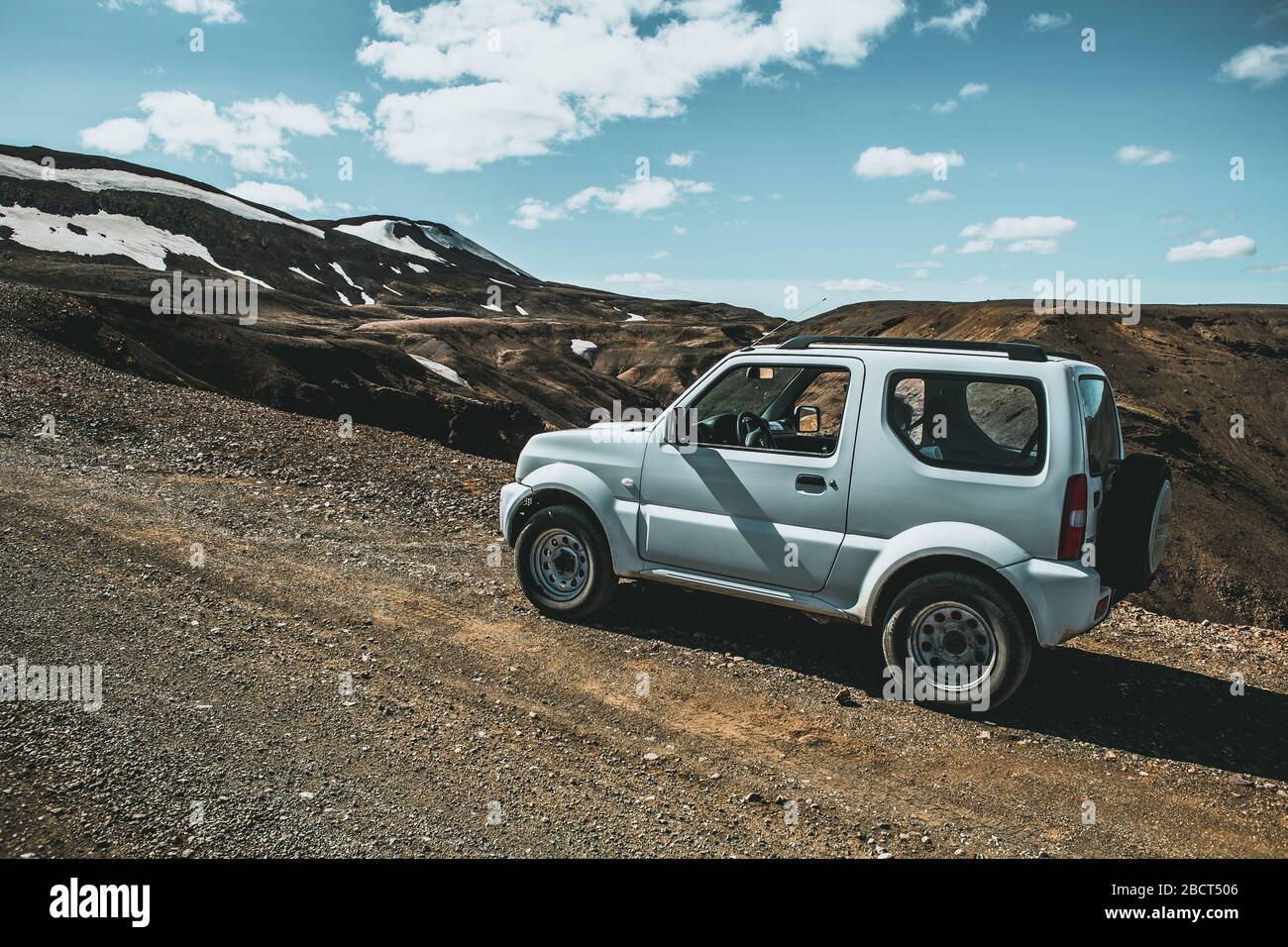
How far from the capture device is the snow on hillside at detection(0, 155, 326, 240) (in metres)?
78.6

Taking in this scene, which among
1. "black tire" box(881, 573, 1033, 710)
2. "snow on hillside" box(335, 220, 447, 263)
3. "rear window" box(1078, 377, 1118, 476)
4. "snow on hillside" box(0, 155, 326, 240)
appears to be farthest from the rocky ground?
"snow on hillside" box(335, 220, 447, 263)

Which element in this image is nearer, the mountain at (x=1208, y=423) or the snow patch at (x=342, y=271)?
Answer: the mountain at (x=1208, y=423)

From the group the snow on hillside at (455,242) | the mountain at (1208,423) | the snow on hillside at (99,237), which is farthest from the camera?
the snow on hillside at (455,242)

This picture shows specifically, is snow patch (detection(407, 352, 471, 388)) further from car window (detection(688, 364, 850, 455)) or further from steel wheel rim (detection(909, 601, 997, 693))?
steel wheel rim (detection(909, 601, 997, 693))

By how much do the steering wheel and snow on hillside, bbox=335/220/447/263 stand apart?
12941 cm

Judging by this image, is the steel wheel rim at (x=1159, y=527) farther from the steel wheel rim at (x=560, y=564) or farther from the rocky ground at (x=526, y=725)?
the steel wheel rim at (x=560, y=564)

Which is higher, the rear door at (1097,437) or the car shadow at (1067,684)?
the rear door at (1097,437)

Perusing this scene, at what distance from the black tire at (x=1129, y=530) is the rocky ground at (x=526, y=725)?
36.7 inches

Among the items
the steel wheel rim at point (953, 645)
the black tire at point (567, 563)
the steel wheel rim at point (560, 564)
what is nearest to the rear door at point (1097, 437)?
the steel wheel rim at point (953, 645)

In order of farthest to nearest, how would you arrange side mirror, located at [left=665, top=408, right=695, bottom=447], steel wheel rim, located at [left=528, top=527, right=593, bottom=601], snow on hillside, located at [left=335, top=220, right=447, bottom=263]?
snow on hillside, located at [left=335, top=220, right=447, bottom=263] → steel wheel rim, located at [left=528, top=527, right=593, bottom=601] → side mirror, located at [left=665, top=408, right=695, bottom=447]

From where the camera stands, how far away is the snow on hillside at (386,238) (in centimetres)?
12962
